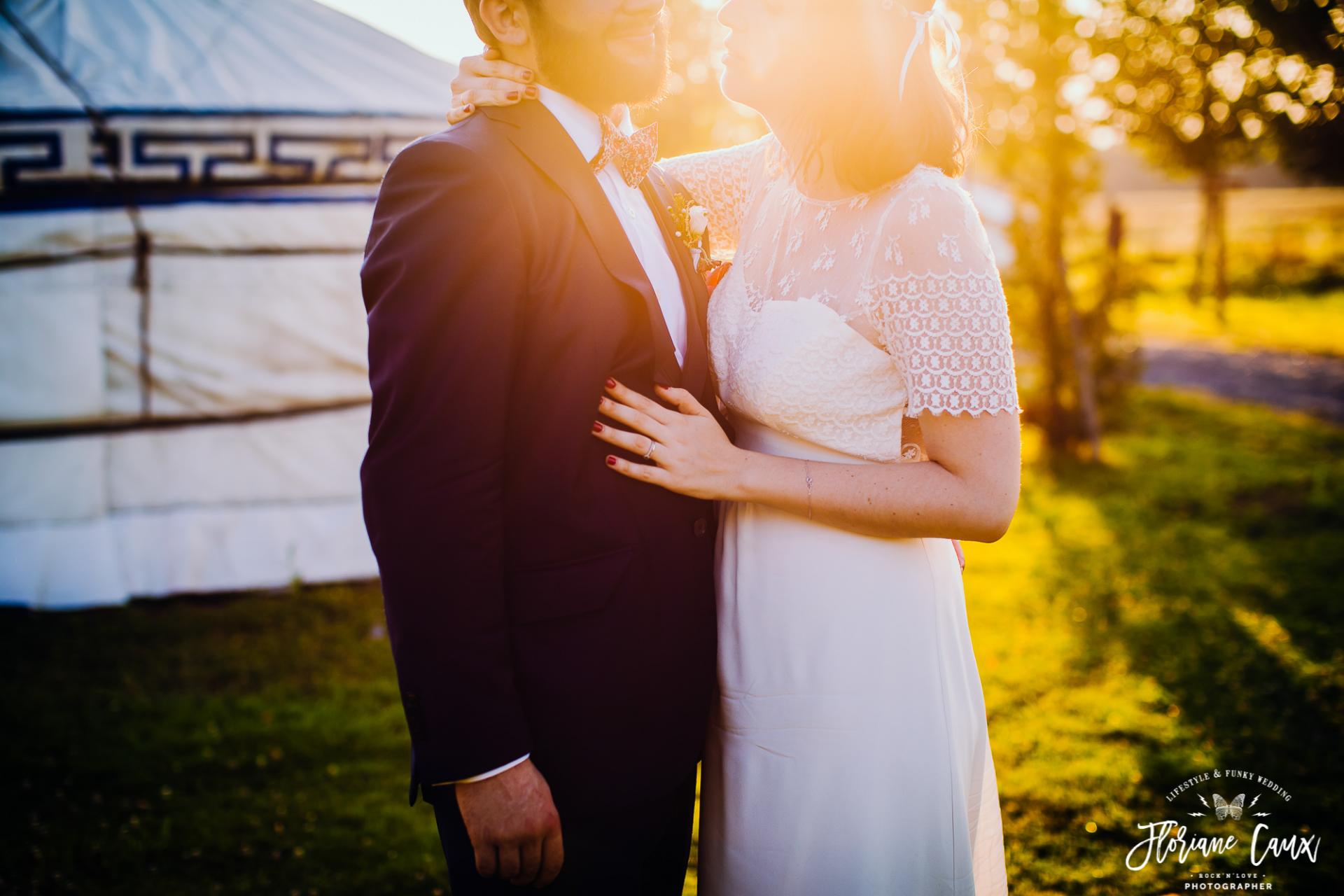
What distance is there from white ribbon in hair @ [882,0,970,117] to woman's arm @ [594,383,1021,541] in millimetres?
656

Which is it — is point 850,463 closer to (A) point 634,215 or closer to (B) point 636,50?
(A) point 634,215

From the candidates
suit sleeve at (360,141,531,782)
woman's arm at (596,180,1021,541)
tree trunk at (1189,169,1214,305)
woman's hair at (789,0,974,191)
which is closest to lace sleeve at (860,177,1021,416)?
woman's arm at (596,180,1021,541)

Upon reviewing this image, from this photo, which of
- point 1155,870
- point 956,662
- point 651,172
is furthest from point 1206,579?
point 651,172

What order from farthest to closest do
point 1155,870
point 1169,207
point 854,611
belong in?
point 1169,207 < point 1155,870 < point 854,611

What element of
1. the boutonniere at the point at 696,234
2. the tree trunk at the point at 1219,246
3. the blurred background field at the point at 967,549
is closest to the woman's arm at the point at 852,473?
the boutonniere at the point at 696,234

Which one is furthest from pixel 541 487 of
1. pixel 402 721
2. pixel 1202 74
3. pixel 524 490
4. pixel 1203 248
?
pixel 1203 248

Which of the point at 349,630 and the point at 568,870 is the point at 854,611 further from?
the point at 349,630

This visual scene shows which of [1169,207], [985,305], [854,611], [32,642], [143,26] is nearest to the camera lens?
[985,305]

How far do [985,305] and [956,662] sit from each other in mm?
734

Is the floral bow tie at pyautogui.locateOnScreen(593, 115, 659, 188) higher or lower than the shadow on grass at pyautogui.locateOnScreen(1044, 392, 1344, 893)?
higher

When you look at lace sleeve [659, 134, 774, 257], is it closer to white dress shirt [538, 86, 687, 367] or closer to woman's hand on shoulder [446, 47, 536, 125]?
white dress shirt [538, 86, 687, 367]

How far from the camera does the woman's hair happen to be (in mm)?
1709

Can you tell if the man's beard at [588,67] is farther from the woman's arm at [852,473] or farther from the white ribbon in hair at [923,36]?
the woman's arm at [852,473]

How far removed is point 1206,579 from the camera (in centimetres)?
566
